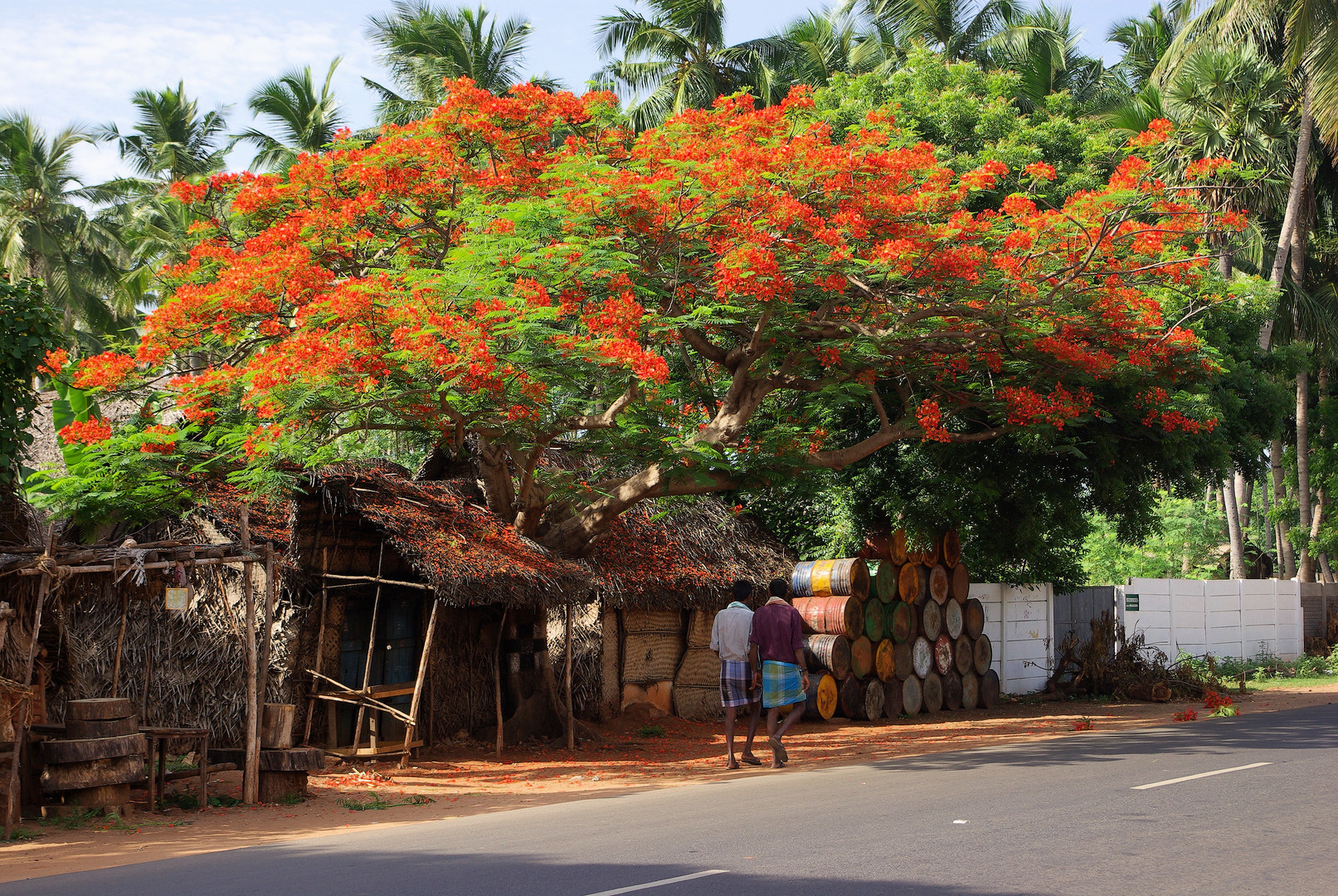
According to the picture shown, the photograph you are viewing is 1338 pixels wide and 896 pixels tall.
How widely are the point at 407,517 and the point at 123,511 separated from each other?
2945mm

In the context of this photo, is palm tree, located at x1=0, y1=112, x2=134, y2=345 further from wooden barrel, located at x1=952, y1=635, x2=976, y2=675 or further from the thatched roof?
wooden barrel, located at x1=952, y1=635, x2=976, y2=675

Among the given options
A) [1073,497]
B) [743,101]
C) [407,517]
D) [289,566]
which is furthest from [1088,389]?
[289,566]

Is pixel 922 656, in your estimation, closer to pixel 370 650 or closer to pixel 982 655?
pixel 982 655

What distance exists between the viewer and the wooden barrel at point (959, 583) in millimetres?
17688

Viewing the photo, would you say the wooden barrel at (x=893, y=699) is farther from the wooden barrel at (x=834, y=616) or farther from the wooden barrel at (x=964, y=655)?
the wooden barrel at (x=964, y=655)

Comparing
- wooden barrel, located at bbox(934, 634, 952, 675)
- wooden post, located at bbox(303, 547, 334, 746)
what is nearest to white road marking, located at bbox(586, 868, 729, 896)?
wooden post, located at bbox(303, 547, 334, 746)

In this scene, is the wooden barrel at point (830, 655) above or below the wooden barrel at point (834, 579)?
below

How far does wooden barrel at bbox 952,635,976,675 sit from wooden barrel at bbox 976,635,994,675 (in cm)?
8

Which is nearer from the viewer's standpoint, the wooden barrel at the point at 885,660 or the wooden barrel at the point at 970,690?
the wooden barrel at the point at 885,660

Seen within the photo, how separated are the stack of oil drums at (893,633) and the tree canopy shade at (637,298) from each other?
276cm

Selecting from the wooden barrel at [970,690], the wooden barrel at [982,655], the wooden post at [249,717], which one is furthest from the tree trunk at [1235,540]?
the wooden post at [249,717]

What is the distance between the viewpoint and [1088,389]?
46.4 ft

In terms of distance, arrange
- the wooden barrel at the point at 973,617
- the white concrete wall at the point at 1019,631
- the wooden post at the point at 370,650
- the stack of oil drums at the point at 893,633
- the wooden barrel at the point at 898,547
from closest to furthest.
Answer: the wooden post at the point at 370,650
the stack of oil drums at the point at 893,633
the wooden barrel at the point at 898,547
the wooden barrel at the point at 973,617
the white concrete wall at the point at 1019,631

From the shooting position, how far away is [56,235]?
27422 millimetres
